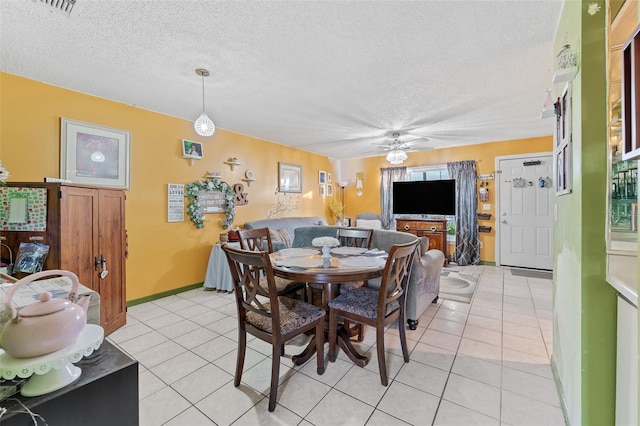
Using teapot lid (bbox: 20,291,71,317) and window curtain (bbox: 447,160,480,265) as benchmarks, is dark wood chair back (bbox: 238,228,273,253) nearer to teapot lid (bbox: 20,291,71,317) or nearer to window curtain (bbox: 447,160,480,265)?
teapot lid (bbox: 20,291,71,317)

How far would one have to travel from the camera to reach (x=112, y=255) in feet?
9.05

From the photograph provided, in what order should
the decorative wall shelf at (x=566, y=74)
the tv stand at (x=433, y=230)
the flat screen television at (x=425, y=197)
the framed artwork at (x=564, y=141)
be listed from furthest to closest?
the flat screen television at (x=425, y=197) → the tv stand at (x=433, y=230) → the framed artwork at (x=564, y=141) → the decorative wall shelf at (x=566, y=74)

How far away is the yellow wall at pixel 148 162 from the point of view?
2584mm

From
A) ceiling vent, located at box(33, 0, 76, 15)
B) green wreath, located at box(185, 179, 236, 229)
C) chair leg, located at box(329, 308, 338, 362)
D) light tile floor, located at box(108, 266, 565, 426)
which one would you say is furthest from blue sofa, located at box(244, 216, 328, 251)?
ceiling vent, located at box(33, 0, 76, 15)

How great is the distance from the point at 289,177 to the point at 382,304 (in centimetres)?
414

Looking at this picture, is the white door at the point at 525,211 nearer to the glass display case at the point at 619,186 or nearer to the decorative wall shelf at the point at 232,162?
the glass display case at the point at 619,186

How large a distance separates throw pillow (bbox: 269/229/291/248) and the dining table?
1.78m

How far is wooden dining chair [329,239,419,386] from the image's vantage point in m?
1.81

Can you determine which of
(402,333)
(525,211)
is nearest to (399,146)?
(525,211)

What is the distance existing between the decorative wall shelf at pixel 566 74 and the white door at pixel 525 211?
427cm

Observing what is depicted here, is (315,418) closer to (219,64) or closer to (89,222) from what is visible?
(89,222)

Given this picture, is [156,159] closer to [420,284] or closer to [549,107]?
[420,284]

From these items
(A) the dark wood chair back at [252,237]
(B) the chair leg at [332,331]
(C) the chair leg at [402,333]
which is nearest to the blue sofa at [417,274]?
(C) the chair leg at [402,333]

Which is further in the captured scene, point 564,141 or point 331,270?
point 331,270
